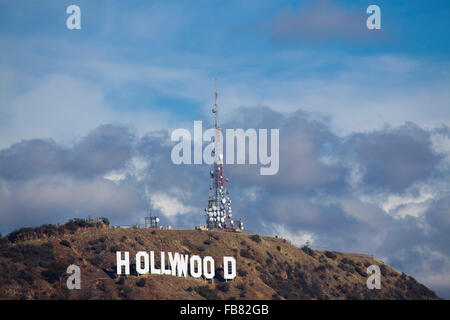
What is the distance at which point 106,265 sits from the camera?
111 metres

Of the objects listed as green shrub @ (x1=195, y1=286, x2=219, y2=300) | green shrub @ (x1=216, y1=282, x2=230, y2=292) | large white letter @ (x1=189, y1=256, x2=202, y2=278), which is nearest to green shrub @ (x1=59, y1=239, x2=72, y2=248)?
large white letter @ (x1=189, y1=256, x2=202, y2=278)

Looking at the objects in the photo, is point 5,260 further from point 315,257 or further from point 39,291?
point 315,257

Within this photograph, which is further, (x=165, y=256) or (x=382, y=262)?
(x=382, y=262)

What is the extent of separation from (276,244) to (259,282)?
22948 millimetres

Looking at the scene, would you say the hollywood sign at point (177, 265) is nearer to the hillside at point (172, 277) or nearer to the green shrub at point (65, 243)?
the hillside at point (172, 277)

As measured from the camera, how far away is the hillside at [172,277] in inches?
4050

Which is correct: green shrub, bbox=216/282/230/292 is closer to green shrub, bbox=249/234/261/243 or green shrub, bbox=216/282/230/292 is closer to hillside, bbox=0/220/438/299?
hillside, bbox=0/220/438/299

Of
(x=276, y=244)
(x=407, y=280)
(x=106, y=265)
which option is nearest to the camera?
(x=106, y=265)

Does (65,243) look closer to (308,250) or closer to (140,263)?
(140,263)

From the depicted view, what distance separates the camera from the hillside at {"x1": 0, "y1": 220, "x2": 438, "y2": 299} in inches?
4050

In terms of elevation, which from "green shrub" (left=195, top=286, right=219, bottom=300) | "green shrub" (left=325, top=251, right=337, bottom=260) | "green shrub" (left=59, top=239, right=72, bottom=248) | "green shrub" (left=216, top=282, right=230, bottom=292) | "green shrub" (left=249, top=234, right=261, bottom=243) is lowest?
"green shrub" (left=195, top=286, right=219, bottom=300)

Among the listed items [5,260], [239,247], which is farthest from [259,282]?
[5,260]

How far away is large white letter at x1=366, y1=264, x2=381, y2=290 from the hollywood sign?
38.4m

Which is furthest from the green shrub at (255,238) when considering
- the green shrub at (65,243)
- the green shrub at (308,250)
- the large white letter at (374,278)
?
the green shrub at (65,243)
